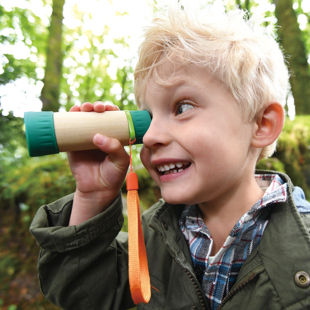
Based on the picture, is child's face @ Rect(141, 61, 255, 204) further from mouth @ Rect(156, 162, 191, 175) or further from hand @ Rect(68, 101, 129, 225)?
hand @ Rect(68, 101, 129, 225)

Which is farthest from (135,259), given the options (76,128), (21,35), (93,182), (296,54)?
(296,54)

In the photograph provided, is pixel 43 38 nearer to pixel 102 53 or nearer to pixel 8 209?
pixel 102 53

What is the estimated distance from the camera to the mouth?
1.18m

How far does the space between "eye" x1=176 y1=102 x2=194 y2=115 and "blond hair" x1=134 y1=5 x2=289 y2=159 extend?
16 cm

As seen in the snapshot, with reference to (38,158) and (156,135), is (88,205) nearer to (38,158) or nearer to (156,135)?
(156,135)

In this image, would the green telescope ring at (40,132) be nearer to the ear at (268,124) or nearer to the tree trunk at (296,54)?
the ear at (268,124)

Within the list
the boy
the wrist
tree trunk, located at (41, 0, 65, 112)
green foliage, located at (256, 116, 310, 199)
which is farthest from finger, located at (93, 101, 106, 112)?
tree trunk, located at (41, 0, 65, 112)

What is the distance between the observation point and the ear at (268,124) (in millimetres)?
1250

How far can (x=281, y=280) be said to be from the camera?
3.29 ft

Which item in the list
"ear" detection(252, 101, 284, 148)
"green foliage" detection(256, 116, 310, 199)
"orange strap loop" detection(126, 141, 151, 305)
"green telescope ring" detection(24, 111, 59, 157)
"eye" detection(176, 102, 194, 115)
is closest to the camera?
"orange strap loop" detection(126, 141, 151, 305)

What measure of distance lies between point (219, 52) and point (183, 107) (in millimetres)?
319

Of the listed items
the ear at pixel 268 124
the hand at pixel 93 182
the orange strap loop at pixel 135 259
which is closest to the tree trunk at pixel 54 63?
the hand at pixel 93 182

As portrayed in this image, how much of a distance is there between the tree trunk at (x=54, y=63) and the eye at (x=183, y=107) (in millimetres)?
4093

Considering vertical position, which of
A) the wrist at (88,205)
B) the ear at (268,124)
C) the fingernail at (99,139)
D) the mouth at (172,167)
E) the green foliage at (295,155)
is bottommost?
the green foliage at (295,155)
